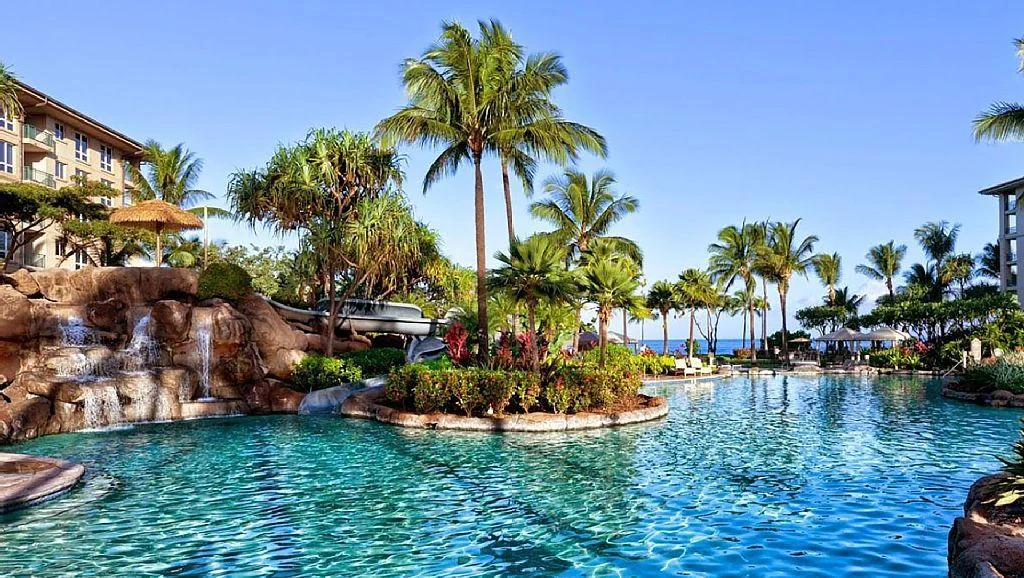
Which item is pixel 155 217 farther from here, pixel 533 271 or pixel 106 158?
pixel 106 158

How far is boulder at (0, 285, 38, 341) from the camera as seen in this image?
65.5 ft

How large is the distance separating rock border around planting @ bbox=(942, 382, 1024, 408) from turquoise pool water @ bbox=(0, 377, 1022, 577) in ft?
20.8

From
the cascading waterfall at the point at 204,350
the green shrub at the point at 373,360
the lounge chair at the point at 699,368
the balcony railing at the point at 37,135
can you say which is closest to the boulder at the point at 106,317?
the cascading waterfall at the point at 204,350

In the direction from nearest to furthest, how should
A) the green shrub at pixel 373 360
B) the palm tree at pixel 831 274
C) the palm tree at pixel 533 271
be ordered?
the palm tree at pixel 533 271, the green shrub at pixel 373 360, the palm tree at pixel 831 274

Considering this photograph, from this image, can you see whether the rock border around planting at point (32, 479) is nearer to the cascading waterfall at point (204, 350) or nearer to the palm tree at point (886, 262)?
the cascading waterfall at point (204, 350)

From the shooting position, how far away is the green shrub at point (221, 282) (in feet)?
79.6

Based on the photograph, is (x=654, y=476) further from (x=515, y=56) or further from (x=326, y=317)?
(x=326, y=317)

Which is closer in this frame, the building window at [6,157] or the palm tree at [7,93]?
the palm tree at [7,93]

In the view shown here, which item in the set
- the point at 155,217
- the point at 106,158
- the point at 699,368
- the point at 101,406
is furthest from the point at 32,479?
the point at 106,158

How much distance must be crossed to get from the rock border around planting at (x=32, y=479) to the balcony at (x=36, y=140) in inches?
1456

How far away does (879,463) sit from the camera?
43.2 feet

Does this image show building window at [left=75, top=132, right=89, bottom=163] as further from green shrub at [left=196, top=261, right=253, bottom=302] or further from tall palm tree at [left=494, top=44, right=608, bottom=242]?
tall palm tree at [left=494, top=44, right=608, bottom=242]

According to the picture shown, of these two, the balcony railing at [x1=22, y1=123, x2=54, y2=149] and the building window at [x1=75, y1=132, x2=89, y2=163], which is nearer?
the balcony railing at [x1=22, y1=123, x2=54, y2=149]

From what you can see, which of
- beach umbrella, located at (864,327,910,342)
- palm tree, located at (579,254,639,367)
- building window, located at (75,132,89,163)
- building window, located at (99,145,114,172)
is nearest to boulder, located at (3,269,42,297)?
palm tree, located at (579,254,639,367)
